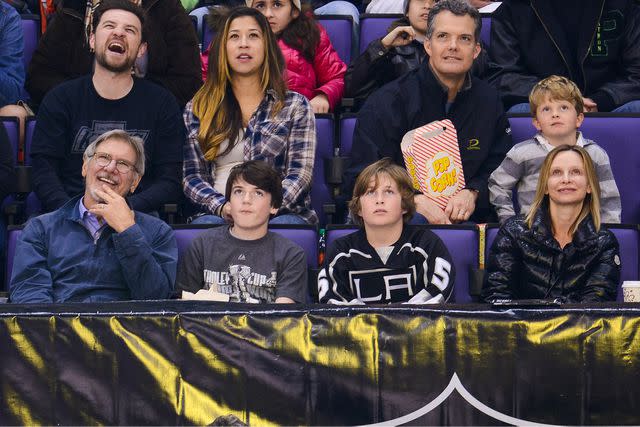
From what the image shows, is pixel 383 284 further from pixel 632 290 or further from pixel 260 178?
pixel 632 290

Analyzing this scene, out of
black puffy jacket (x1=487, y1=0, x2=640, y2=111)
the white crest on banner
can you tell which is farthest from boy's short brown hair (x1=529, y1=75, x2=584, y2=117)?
the white crest on banner

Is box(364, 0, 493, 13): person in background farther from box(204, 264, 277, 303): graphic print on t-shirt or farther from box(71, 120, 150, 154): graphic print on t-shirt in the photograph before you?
box(204, 264, 277, 303): graphic print on t-shirt

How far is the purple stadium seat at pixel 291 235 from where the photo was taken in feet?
15.5

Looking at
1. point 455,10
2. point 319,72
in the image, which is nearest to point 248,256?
point 455,10

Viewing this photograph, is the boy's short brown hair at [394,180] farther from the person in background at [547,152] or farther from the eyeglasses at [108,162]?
the eyeglasses at [108,162]

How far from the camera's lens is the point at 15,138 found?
18.0 feet

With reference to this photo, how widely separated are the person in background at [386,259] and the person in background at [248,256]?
14cm

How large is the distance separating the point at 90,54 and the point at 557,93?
2.26 metres

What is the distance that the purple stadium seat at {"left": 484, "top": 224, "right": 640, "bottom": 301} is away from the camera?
4.74 meters

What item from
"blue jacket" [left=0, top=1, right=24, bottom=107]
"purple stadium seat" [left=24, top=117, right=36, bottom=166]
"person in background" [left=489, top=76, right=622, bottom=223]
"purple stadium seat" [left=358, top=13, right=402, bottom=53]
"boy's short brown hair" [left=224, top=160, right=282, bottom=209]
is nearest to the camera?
"boy's short brown hair" [left=224, top=160, right=282, bottom=209]

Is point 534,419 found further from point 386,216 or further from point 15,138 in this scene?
point 15,138

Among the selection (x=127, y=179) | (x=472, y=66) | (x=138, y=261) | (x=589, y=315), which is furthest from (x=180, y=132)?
(x=589, y=315)

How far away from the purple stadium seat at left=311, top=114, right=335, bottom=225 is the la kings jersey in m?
1.08

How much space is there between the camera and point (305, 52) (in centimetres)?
600
